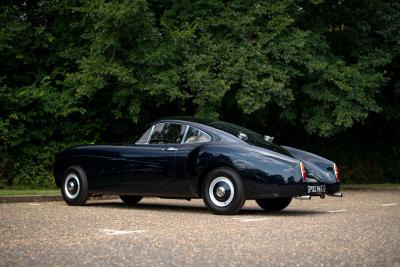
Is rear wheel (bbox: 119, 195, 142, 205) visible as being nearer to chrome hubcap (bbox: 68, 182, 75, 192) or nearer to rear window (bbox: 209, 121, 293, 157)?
chrome hubcap (bbox: 68, 182, 75, 192)

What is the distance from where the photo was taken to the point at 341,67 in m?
20.1

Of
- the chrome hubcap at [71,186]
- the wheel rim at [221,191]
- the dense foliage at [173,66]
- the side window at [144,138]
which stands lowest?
the chrome hubcap at [71,186]

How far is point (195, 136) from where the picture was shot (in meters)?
11.1

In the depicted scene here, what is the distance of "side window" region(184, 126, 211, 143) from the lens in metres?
11.0

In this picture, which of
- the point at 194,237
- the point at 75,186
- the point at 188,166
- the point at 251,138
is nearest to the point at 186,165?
the point at 188,166

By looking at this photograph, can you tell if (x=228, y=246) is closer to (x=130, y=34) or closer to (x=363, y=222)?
(x=363, y=222)

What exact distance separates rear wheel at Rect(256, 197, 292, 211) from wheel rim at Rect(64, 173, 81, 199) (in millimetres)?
3182

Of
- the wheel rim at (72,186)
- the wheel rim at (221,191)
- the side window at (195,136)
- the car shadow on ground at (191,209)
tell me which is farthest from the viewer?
the wheel rim at (72,186)

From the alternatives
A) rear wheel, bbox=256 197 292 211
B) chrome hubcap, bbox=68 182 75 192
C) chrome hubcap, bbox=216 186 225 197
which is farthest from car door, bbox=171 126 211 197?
chrome hubcap, bbox=68 182 75 192

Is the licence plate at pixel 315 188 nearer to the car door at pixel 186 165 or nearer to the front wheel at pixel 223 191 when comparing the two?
the front wheel at pixel 223 191

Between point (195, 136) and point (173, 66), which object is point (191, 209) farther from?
point (173, 66)

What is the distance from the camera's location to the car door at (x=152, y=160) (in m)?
11.0

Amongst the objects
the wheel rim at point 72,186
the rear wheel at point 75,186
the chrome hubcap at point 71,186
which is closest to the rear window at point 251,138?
the rear wheel at point 75,186

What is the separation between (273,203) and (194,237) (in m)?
4.35
